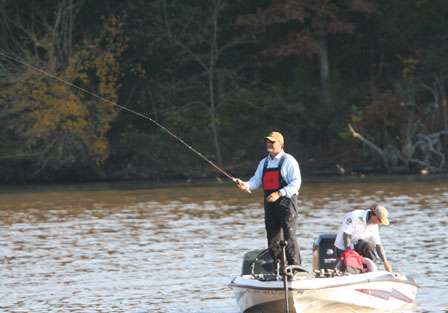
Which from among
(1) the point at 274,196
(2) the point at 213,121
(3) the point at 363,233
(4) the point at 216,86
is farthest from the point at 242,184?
(4) the point at 216,86

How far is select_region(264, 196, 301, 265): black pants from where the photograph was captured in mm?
16766

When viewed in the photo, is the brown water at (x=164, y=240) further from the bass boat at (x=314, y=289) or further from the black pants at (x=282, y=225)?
the black pants at (x=282, y=225)

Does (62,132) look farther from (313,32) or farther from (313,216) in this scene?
(313,216)

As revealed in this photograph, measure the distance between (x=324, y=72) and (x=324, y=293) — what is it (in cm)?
3285

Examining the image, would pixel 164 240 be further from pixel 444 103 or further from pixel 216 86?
pixel 216 86

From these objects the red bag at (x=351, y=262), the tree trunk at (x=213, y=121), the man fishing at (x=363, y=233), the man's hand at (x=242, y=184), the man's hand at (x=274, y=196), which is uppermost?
the tree trunk at (x=213, y=121)

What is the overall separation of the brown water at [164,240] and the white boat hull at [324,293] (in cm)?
79

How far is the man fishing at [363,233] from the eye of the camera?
56.7 feet

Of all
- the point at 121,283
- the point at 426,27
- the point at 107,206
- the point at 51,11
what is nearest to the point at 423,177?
the point at 426,27

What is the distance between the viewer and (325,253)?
58.0ft

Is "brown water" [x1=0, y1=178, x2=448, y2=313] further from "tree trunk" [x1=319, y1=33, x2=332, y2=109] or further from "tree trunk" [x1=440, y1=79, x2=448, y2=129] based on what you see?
"tree trunk" [x1=319, y1=33, x2=332, y2=109]

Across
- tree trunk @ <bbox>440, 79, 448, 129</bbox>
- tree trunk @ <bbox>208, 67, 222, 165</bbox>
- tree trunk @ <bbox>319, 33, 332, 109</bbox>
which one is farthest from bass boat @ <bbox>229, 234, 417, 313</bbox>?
tree trunk @ <bbox>319, 33, 332, 109</bbox>

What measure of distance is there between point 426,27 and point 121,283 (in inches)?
1150

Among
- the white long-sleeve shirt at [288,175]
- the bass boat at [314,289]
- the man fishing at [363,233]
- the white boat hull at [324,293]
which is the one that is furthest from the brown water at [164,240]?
the white long-sleeve shirt at [288,175]
